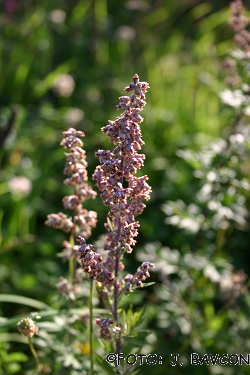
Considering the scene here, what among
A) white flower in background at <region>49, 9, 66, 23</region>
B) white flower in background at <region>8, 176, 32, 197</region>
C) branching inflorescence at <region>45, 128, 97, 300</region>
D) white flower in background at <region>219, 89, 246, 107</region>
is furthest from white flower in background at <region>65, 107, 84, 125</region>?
branching inflorescence at <region>45, 128, 97, 300</region>

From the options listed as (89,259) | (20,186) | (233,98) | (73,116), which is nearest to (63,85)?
(73,116)

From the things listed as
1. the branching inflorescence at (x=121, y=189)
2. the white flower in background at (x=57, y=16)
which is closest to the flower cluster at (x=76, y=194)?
the branching inflorescence at (x=121, y=189)

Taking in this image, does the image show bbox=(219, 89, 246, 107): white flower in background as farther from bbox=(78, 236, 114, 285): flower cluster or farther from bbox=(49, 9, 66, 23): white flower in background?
bbox=(49, 9, 66, 23): white flower in background

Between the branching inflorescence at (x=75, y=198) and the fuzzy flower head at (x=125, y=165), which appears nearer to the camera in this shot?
the fuzzy flower head at (x=125, y=165)

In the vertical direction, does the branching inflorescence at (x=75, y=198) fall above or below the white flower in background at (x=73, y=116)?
below

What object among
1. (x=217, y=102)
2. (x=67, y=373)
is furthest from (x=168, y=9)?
(x=67, y=373)

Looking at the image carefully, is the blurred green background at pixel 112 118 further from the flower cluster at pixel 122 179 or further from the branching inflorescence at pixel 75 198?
the flower cluster at pixel 122 179

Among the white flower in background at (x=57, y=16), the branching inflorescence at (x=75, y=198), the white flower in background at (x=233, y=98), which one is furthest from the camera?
the white flower in background at (x=57, y=16)
